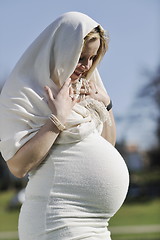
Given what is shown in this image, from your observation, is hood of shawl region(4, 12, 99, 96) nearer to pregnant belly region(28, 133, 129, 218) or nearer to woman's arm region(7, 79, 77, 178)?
woman's arm region(7, 79, 77, 178)

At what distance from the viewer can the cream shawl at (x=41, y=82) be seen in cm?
232

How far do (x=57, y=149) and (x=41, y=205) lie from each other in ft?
0.75

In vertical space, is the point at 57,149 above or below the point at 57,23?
below

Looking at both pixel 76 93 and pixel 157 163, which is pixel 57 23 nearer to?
pixel 76 93

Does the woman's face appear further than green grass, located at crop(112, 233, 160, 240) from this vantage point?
No

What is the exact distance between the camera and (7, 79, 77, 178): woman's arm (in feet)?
7.36

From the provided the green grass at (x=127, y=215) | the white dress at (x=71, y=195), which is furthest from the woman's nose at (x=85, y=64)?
the green grass at (x=127, y=215)

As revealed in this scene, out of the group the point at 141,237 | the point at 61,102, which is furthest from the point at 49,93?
the point at 141,237

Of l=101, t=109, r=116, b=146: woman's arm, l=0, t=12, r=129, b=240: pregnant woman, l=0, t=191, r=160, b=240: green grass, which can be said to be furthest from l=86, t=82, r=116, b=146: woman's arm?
l=0, t=191, r=160, b=240: green grass

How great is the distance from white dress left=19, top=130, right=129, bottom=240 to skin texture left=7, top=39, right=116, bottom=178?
2.9 inches

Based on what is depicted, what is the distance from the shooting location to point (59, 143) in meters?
2.33

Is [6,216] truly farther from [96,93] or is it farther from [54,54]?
[54,54]

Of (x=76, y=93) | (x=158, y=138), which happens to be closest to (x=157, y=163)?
(x=158, y=138)

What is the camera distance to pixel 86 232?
228cm
